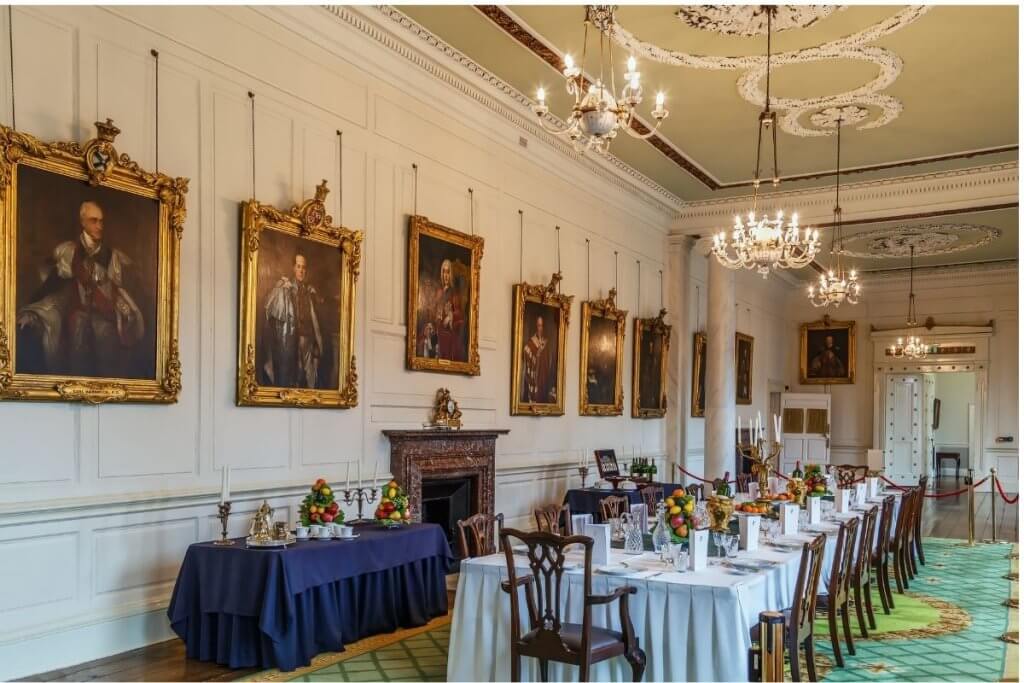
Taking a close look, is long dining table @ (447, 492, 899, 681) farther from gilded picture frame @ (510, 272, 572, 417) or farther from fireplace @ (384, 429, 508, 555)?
gilded picture frame @ (510, 272, 572, 417)

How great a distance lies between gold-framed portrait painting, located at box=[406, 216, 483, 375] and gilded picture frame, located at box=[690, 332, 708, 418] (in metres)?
6.63

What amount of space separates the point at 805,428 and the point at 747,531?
15.7 meters

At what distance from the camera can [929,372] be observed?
67.4ft

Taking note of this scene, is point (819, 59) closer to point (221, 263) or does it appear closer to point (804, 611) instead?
point (804, 611)

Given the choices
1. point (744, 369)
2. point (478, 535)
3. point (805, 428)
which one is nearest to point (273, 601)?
point (478, 535)

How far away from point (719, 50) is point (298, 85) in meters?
3.87

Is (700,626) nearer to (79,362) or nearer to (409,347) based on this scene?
(79,362)

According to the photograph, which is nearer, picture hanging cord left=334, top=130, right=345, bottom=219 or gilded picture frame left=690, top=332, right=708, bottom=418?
picture hanging cord left=334, top=130, right=345, bottom=219

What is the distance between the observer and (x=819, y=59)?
865 cm

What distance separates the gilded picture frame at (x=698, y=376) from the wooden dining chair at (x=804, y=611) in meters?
9.67

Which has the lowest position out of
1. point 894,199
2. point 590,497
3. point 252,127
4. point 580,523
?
point 590,497

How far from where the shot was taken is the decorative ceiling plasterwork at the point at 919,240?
16.0 m

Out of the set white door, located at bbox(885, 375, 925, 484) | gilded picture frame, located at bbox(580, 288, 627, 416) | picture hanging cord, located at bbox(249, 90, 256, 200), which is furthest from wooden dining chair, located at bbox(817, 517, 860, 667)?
white door, located at bbox(885, 375, 925, 484)

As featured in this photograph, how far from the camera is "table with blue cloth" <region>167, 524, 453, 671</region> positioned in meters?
5.42
